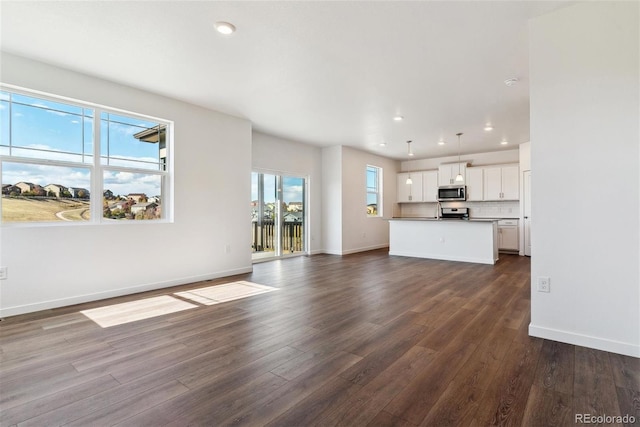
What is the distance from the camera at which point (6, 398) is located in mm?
1775

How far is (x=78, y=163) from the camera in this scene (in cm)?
366

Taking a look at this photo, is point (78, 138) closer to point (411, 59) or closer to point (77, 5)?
point (77, 5)

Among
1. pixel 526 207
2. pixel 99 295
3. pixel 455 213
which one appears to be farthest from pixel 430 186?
pixel 99 295

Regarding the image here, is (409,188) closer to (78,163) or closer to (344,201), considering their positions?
(344,201)

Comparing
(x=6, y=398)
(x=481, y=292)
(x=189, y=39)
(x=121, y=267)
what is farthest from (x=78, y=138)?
(x=481, y=292)

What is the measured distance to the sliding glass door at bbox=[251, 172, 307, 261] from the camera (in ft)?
22.1

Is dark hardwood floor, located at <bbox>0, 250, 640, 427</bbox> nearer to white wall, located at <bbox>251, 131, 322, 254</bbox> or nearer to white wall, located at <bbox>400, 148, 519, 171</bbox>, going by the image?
white wall, located at <bbox>251, 131, 322, 254</bbox>

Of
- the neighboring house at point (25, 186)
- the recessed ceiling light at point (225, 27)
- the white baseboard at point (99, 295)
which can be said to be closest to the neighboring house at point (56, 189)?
the neighboring house at point (25, 186)

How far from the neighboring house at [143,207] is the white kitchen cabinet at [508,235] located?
7818 millimetres

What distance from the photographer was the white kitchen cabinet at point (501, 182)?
7828 mm

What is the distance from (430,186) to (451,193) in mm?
709

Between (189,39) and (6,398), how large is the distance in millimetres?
2998

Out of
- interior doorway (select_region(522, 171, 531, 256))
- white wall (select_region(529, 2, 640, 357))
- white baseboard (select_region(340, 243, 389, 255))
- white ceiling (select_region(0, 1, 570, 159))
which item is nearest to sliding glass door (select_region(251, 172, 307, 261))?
white baseboard (select_region(340, 243, 389, 255))

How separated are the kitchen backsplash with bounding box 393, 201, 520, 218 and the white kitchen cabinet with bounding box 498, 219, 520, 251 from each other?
0.44 meters
